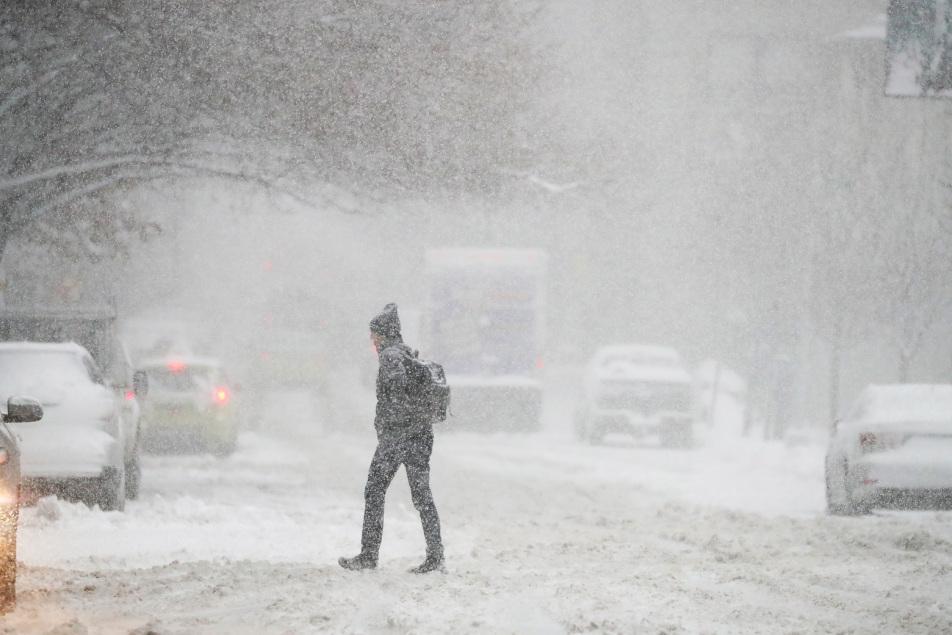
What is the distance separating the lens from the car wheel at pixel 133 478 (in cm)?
1568

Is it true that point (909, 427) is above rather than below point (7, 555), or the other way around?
above

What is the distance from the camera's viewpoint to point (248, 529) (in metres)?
12.2

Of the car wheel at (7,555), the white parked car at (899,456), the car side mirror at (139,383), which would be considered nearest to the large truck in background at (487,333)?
the car side mirror at (139,383)

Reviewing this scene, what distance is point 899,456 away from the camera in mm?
13898

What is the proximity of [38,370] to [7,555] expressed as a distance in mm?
6212

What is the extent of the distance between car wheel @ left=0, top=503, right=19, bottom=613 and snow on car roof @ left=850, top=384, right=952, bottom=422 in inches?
364

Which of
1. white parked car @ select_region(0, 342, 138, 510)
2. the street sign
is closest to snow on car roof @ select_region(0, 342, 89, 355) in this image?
white parked car @ select_region(0, 342, 138, 510)

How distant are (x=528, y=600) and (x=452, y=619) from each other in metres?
0.88

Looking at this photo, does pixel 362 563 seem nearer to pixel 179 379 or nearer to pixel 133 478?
pixel 133 478

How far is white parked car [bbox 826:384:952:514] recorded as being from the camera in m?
13.7

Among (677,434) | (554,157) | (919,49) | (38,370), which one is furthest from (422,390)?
(677,434)

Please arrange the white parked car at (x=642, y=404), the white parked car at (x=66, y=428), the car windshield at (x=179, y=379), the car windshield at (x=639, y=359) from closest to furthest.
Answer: the white parked car at (x=66, y=428), the car windshield at (x=179, y=379), the white parked car at (x=642, y=404), the car windshield at (x=639, y=359)

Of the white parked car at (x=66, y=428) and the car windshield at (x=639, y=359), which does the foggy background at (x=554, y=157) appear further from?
the white parked car at (x=66, y=428)

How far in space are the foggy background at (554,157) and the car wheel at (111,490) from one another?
187 inches
